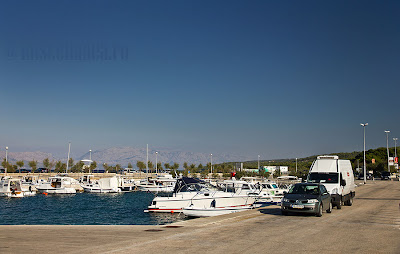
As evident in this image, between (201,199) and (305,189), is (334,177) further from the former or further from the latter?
(201,199)

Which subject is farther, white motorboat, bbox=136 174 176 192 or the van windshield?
white motorboat, bbox=136 174 176 192

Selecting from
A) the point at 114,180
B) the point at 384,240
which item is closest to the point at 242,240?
the point at 384,240

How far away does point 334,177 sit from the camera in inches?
958

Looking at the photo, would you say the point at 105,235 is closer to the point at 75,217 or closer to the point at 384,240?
the point at 384,240

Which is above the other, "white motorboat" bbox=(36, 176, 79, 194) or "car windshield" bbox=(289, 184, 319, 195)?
"car windshield" bbox=(289, 184, 319, 195)

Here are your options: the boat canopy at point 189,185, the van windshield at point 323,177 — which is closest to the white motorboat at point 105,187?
the boat canopy at point 189,185

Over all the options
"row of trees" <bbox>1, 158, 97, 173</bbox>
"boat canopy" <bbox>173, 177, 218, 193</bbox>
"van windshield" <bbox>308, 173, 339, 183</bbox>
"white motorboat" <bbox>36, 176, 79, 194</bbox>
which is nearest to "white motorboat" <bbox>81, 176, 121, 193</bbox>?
"white motorboat" <bbox>36, 176, 79, 194</bbox>

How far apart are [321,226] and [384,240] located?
3560mm

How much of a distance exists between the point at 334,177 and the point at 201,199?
12866 mm

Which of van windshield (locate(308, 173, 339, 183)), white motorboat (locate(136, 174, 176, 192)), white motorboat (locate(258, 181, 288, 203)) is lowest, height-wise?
white motorboat (locate(136, 174, 176, 192))

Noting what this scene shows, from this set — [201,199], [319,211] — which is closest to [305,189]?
[319,211]

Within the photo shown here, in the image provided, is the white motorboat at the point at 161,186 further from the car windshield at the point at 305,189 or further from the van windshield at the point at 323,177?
the car windshield at the point at 305,189

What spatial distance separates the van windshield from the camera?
24.3 meters

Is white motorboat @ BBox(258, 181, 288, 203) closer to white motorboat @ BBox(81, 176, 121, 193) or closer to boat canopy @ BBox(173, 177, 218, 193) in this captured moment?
boat canopy @ BBox(173, 177, 218, 193)
